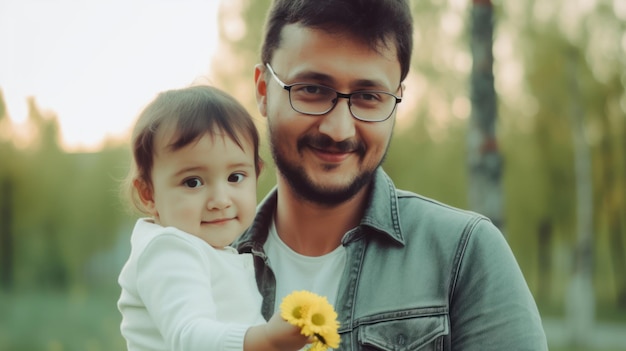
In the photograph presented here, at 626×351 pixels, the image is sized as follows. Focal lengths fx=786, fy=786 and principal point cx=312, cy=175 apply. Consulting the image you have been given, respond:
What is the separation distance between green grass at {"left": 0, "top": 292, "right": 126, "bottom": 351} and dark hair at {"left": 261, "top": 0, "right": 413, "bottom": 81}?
12.0m

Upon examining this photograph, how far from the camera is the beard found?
2.61m

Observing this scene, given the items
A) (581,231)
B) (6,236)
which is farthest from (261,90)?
(581,231)

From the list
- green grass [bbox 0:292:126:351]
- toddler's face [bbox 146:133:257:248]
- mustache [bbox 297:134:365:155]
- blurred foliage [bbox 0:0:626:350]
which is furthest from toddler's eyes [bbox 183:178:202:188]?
green grass [bbox 0:292:126:351]

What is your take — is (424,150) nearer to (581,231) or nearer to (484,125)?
(581,231)

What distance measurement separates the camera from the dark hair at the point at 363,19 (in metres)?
2.62

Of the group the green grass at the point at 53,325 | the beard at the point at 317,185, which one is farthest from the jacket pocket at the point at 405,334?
the green grass at the point at 53,325

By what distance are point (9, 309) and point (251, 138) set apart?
44.2 ft

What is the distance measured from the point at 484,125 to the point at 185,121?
422cm

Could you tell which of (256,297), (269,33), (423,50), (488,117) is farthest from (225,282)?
(423,50)

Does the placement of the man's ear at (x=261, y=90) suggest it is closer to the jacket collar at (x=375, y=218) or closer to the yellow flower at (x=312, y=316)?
the jacket collar at (x=375, y=218)

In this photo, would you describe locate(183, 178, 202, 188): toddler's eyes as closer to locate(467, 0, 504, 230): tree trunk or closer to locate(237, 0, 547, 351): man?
locate(237, 0, 547, 351): man

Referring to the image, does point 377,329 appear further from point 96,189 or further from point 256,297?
point 96,189

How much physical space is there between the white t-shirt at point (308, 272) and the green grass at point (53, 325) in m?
Result: 11.7

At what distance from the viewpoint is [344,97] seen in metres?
2.57
